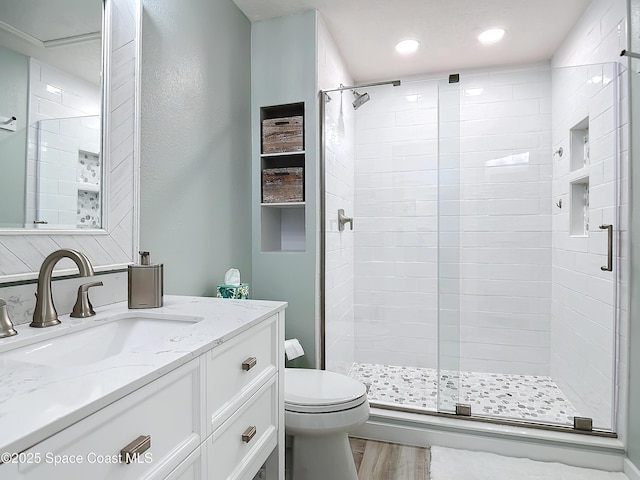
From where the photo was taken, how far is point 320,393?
159 cm

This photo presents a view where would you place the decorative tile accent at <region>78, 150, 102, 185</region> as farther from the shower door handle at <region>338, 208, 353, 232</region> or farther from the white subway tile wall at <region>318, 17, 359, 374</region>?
the shower door handle at <region>338, 208, 353, 232</region>

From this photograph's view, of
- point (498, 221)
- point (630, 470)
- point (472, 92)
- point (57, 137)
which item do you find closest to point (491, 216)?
point (498, 221)

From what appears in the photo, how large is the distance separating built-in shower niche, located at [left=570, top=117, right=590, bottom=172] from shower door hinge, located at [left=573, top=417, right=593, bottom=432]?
4.36 ft

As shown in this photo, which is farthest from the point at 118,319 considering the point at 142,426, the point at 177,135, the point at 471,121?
the point at 471,121

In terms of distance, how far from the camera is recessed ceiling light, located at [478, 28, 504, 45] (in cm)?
236

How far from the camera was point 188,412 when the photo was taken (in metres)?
0.77

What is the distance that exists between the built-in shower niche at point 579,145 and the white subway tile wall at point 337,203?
135 cm

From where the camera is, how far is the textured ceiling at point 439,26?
2.11 m

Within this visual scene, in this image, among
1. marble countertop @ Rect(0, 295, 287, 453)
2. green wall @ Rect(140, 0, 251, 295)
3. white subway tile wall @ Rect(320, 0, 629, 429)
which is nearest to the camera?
marble countertop @ Rect(0, 295, 287, 453)

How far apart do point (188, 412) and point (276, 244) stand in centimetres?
170

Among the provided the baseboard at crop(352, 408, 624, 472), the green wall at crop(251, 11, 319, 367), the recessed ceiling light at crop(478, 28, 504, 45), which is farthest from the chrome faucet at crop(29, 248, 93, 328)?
the recessed ceiling light at crop(478, 28, 504, 45)

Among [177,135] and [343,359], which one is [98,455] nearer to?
[177,135]

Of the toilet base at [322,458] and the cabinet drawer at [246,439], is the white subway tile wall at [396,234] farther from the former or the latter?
the cabinet drawer at [246,439]

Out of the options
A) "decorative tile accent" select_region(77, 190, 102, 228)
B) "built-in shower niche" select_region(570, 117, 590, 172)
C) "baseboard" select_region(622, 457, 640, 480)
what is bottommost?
"baseboard" select_region(622, 457, 640, 480)
